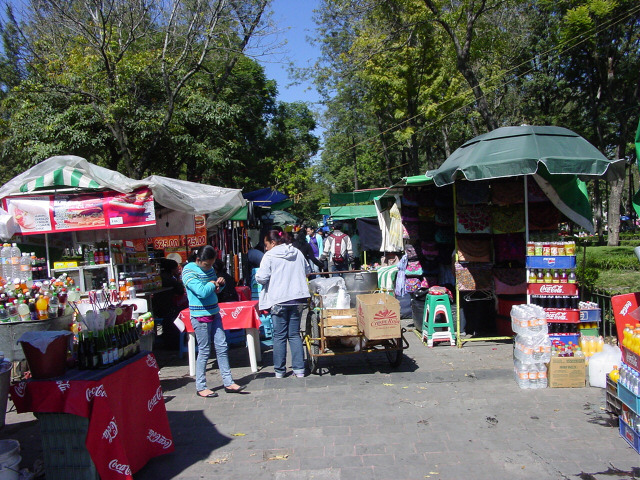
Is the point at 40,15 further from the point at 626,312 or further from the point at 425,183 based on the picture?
the point at 626,312

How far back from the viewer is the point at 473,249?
767cm

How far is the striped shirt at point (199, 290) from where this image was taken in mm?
5480

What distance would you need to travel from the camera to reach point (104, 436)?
3.38 m

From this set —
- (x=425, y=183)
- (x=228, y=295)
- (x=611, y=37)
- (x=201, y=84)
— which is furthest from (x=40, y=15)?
(x=611, y=37)

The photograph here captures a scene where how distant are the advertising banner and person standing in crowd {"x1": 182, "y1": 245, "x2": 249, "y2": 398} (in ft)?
4.09

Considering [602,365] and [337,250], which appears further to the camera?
[337,250]

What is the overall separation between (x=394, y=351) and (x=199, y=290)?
2.86 m

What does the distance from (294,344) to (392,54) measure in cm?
1597

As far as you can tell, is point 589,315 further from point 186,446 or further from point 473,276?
point 186,446

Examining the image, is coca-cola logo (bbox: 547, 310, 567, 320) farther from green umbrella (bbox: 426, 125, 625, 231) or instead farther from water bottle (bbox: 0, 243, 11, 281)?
water bottle (bbox: 0, 243, 11, 281)

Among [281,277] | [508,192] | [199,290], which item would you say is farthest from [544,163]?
[199,290]

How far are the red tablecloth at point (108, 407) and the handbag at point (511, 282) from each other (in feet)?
18.2

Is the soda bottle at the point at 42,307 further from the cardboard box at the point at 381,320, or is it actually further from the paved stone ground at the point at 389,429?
the cardboard box at the point at 381,320

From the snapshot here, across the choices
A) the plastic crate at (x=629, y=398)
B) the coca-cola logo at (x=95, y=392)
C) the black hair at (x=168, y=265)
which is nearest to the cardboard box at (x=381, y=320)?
the plastic crate at (x=629, y=398)
